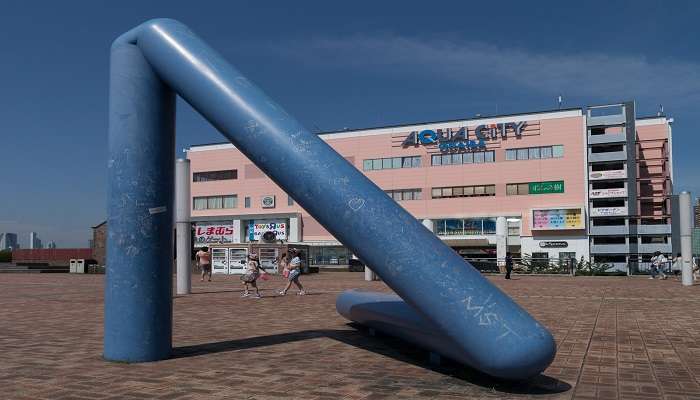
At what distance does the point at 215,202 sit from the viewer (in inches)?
2815

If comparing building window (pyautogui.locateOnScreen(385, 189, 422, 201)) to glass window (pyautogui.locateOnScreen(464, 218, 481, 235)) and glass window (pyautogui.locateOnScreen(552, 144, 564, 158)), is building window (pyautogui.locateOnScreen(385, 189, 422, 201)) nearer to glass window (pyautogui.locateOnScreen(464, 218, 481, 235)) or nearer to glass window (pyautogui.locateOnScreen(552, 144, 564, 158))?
glass window (pyautogui.locateOnScreen(464, 218, 481, 235))

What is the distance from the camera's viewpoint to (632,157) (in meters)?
57.5

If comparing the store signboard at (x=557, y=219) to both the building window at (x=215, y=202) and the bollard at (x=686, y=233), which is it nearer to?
the bollard at (x=686, y=233)

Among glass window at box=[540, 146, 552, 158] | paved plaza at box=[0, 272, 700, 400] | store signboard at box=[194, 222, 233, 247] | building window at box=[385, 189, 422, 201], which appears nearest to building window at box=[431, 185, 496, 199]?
building window at box=[385, 189, 422, 201]

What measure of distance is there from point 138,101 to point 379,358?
174 inches

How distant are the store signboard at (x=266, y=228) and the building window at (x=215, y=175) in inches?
248

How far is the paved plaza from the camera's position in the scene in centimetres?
595

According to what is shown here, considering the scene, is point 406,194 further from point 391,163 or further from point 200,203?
point 200,203

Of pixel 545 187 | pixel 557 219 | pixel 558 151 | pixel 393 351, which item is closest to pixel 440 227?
pixel 545 187

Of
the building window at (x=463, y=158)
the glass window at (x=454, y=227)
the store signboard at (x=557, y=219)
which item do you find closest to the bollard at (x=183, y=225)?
the store signboard at (x=557, y=219)

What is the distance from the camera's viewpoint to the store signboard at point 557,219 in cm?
5512

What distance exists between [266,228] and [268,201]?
9.79ft

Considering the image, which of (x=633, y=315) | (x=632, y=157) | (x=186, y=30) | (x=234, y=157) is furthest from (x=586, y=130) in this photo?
(x=186, y=30)

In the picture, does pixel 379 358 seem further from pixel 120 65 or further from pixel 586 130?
pixel 586 130
